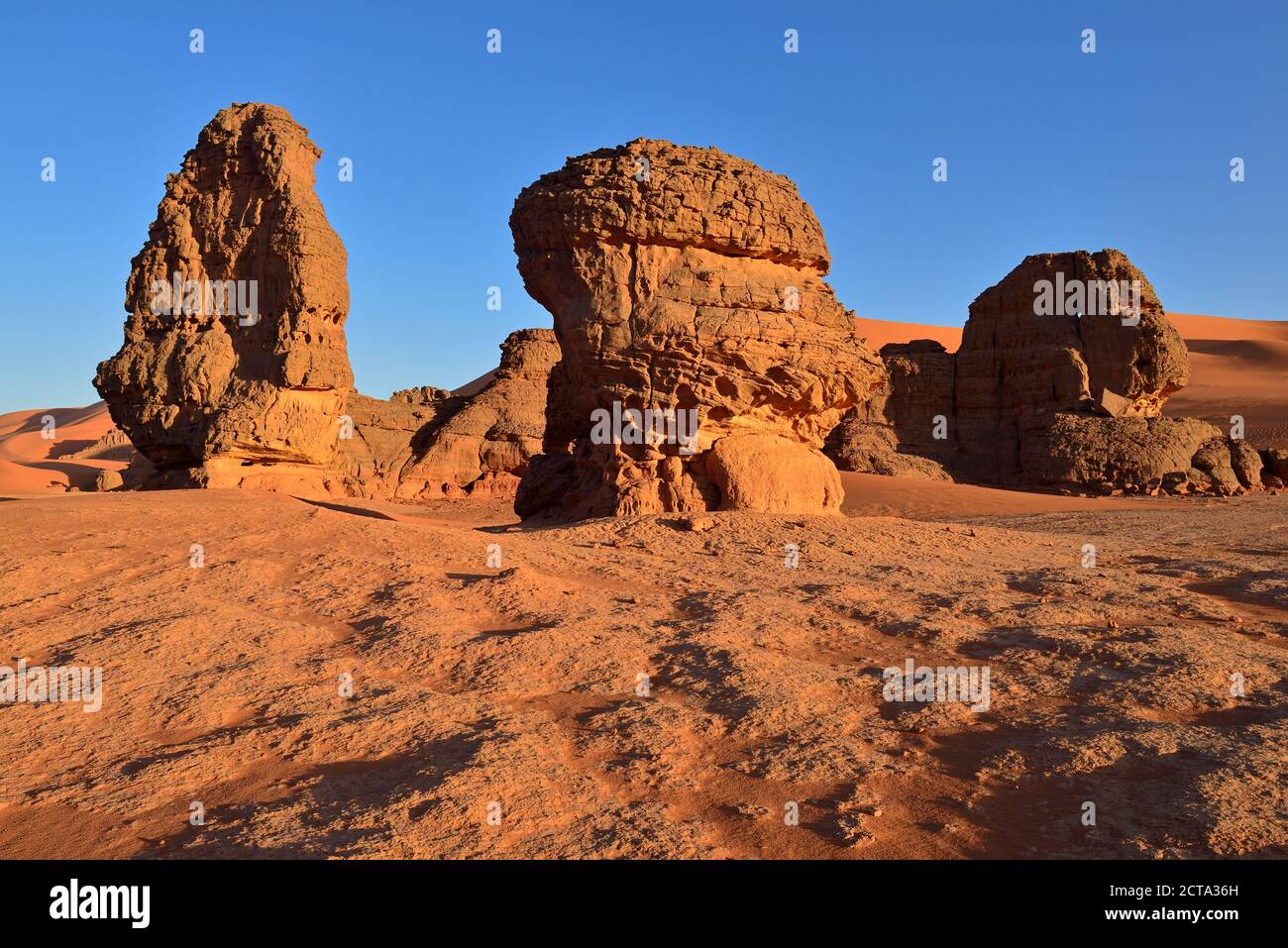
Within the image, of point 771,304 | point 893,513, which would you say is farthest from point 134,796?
point 893,513

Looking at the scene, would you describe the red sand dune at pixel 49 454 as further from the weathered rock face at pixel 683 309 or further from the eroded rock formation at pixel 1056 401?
the eroded rock formation at pixel 1056 401

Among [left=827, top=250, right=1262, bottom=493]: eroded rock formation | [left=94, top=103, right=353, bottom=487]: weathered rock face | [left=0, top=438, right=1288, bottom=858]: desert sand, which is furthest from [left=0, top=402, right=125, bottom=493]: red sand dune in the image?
[left=827, top=250, right=1262, bottom=493]: eroded rock formation

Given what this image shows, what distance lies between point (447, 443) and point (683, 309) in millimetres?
14049

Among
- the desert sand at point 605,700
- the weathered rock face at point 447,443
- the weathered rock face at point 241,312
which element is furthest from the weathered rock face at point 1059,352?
the weathered rock face at point 241,312

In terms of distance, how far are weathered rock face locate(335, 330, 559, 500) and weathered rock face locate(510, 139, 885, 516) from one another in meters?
11.9

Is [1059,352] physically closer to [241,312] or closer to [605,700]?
[241,312]

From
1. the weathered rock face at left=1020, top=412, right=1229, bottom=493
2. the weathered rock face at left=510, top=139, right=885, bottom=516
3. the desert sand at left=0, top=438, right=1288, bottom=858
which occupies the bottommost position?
the desert sand at left=0, top=438, right=1288, bottom=858

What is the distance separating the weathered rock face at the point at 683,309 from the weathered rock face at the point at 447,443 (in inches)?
469

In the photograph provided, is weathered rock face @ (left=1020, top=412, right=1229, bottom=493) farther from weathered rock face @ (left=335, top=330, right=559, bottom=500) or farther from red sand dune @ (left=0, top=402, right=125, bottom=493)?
red sand dune @ (left=0, top=402, right=125, bottom=493)

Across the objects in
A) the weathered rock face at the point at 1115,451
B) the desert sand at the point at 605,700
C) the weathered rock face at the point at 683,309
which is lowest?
the desert sand at the point at 605,700

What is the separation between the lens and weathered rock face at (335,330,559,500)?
22031 mm

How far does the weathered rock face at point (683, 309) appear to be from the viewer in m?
10.2

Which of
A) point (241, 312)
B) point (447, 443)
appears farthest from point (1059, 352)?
point (241, 312)
